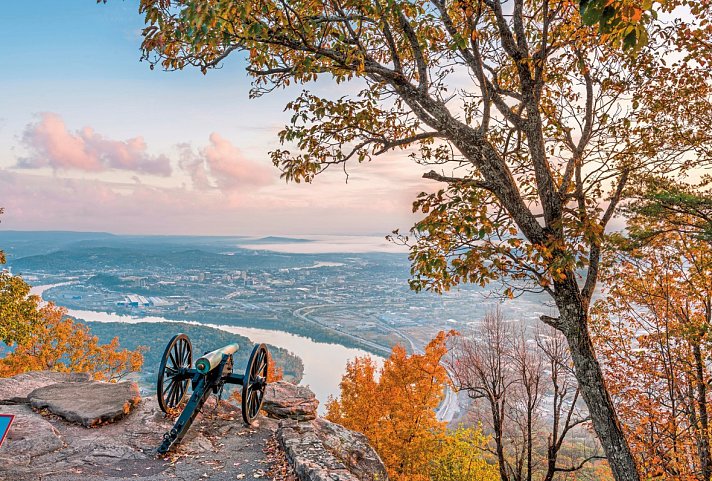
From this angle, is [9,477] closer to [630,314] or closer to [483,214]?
[483,214]

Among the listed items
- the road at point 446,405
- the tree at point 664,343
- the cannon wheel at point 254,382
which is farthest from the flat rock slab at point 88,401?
the road at point 446,405

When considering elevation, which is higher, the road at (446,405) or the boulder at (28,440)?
the boulder at (28,440)

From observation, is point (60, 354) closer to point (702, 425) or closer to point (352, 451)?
point (352, 451)

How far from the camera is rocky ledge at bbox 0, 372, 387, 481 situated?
17.4ft

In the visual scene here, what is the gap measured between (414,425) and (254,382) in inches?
401

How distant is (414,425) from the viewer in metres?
15.4

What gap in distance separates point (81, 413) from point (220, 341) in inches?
2211

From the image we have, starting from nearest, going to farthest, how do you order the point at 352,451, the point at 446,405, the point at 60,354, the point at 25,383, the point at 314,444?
the point at 314,444 < the point at 352,451 < the point at 25,383 < the point at 60,354 < the point at 446,405

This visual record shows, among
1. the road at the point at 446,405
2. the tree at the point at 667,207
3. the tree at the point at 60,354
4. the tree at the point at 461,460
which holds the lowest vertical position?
the road at the point at 446,405

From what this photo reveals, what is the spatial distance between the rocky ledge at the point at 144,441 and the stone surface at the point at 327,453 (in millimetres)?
14

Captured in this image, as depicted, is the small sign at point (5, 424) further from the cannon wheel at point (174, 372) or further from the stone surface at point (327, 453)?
the stone surface at point (327, 453)

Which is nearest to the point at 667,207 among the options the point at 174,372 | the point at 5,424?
the point at 174,372

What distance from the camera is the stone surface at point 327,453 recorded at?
199 inches

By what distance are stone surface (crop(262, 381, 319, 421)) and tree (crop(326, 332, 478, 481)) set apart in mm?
7544
